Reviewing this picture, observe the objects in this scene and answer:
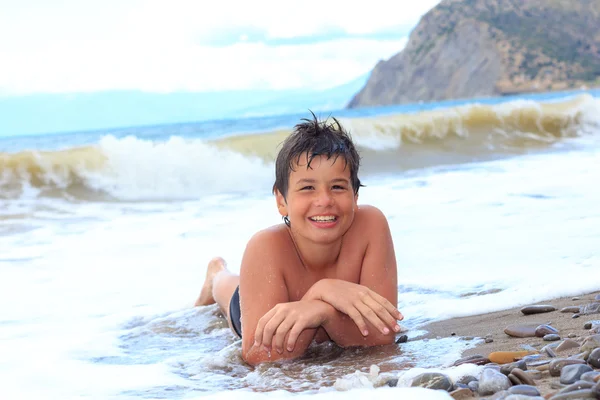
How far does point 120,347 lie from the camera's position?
148 inches

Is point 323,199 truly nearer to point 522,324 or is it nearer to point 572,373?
point 522,324

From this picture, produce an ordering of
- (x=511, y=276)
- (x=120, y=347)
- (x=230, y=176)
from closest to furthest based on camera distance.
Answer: (x=120, y=347)
(x=511, y=276)
(x=230, y=176)

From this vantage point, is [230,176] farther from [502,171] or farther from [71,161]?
[502,171]

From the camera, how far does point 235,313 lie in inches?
152

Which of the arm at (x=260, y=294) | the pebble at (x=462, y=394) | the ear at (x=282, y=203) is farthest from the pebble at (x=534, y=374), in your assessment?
the ear at (x=282, y=203)

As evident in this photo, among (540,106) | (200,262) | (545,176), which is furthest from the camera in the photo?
(540,106)

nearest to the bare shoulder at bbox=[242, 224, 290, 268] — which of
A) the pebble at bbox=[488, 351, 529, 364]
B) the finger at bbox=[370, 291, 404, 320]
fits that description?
the finger at bbox=[370, 291, 404, 320]

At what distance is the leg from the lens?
427 cm

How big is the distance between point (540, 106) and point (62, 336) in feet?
60.3

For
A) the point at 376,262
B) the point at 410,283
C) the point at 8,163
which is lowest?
the point at 410,283

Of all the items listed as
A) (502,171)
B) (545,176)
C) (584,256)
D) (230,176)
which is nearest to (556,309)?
(584,256)

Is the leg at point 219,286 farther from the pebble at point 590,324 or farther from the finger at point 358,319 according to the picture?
the pebble at point 590,324

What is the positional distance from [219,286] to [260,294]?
132cm

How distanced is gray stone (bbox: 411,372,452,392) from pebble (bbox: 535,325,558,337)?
2.60ft
